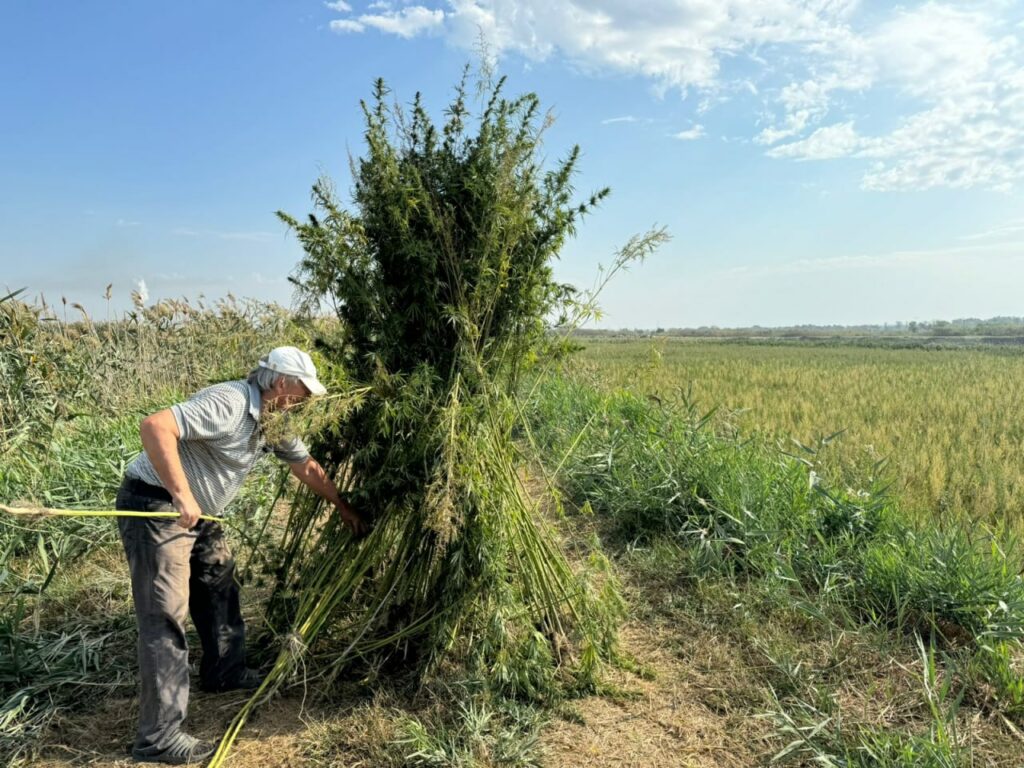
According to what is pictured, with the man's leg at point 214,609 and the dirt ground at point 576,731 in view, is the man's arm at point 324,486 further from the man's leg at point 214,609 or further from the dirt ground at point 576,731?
the dirt ground at point 576,731

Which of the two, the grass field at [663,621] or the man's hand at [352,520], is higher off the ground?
the man's hand at [352,520]

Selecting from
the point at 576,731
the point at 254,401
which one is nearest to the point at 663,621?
the point at 576,731

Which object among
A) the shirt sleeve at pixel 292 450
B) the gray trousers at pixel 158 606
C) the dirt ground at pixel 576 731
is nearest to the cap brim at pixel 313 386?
the shirt sleeve at pixel 292 450

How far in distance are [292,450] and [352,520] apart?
432 millimetres

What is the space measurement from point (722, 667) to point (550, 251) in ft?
6.99

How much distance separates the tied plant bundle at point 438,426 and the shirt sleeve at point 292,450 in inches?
5.6

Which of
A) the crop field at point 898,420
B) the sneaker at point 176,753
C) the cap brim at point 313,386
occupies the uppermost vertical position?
the cap brim at point 313,386

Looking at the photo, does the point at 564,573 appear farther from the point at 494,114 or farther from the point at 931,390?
the point at 931,390

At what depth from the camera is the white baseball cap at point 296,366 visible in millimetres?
2553

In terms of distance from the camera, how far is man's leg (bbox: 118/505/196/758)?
2.48m

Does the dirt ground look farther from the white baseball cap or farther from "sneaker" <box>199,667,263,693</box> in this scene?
the white baseball cap

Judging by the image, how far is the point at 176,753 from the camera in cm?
245

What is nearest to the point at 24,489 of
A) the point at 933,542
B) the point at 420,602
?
the point at 420,602

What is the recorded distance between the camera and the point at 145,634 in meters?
2.52
